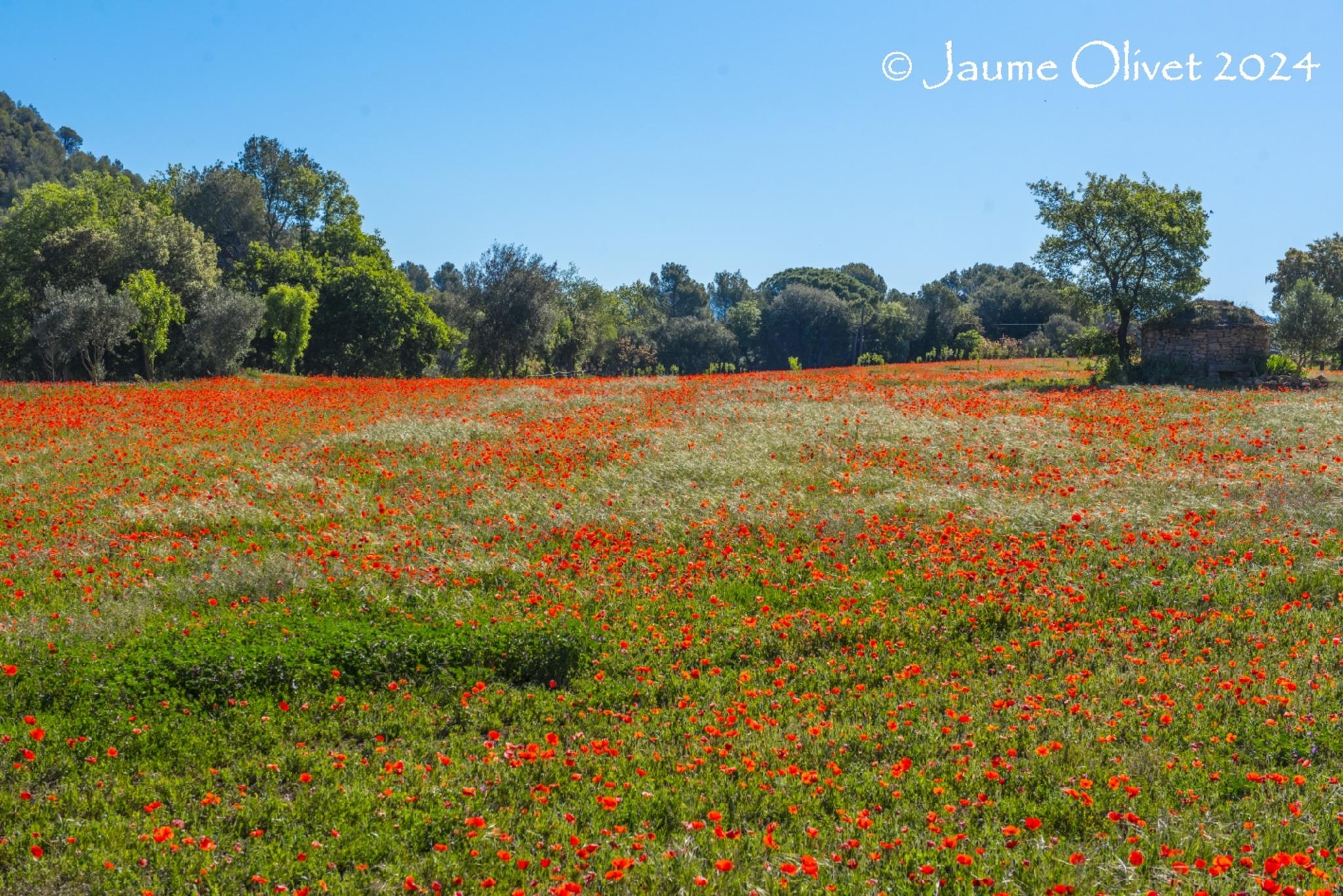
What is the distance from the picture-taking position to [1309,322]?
166 feet

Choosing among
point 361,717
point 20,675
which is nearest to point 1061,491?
point 361,717

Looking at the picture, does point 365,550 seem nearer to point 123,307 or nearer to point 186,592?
point 186,592

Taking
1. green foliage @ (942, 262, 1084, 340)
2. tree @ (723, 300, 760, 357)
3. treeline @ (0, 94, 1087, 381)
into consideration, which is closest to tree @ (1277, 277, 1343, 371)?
treeline @ (0, 94, 1087, 381)

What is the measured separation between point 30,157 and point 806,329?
15098cm

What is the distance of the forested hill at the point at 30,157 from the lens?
484ft

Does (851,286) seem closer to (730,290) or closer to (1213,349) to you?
(730,290)

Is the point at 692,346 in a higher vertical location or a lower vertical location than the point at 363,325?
higher

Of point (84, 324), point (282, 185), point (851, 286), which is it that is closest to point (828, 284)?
point (851, 286)

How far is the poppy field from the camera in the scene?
6.05 m

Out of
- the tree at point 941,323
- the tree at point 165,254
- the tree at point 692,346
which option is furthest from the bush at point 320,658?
the tree at point 692,346

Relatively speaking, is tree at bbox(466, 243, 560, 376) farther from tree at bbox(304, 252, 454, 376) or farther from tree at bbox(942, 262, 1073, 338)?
tree at bbox(942, 262, 1073, 338)

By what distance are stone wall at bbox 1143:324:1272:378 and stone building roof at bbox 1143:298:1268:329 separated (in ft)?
0.36

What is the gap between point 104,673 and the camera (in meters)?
8.41

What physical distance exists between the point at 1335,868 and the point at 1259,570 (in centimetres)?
738
